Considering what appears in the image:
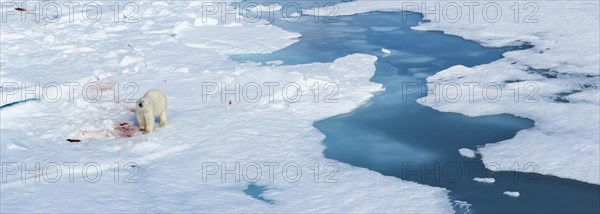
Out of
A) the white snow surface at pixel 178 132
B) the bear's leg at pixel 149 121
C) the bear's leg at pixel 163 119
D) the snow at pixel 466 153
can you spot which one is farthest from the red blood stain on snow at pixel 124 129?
the snow at pixel 466 153

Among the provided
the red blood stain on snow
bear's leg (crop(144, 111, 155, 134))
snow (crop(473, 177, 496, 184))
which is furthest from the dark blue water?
the red blood stain on snow

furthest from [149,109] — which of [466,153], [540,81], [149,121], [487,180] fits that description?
[540,81]

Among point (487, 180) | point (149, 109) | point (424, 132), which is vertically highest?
point (149, 109)

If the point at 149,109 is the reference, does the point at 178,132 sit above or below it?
below

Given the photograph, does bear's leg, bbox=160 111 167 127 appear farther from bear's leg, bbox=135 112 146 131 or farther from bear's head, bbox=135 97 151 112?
bear's head, bbox=135 97 151 112

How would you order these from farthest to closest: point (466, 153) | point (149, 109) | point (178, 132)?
point (178, 132)
point (149, 109)
point (466, 153)

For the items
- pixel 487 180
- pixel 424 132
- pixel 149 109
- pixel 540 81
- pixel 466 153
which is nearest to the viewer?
pixel 487 180

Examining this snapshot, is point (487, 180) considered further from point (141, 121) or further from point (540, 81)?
point (141, 121)

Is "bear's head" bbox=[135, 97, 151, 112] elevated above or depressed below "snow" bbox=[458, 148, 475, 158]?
above

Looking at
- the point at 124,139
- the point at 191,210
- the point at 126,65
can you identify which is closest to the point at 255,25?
the point at 126,65
